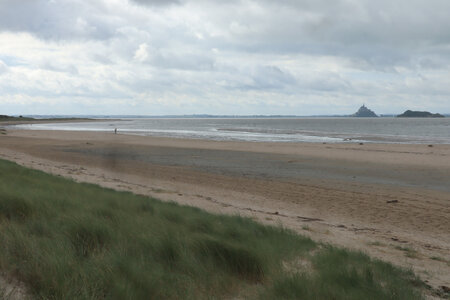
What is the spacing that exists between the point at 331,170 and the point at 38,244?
53.9ft

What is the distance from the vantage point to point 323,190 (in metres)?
14.5

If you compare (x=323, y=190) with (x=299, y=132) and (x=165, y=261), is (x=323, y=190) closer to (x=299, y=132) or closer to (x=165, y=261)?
(x=165, y=261)

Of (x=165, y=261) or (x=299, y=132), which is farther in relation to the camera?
(x=299, y=132)

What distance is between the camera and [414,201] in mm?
12531

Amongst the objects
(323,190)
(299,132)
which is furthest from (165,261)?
(299,132)

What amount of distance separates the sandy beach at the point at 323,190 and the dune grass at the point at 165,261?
4.11 feet

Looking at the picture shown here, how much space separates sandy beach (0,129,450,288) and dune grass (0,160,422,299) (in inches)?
49.3

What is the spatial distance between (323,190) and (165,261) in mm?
10158

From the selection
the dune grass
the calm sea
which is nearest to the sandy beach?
the dune grass

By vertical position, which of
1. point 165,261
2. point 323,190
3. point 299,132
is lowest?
point 323,190

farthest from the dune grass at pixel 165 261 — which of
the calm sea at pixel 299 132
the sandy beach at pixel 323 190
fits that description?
the calm sea at pixel 299 132

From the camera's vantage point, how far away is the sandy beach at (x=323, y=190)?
815 cm

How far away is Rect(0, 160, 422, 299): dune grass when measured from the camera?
168 inches

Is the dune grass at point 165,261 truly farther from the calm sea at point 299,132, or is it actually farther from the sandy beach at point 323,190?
the calm sea at point 299,132
